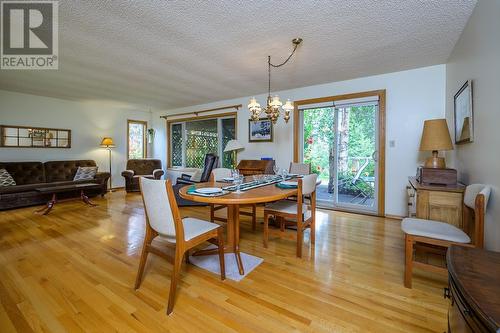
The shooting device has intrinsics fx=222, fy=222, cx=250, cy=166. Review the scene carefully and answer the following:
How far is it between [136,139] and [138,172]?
4.21ft

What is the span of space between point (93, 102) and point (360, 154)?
6074 millimetres

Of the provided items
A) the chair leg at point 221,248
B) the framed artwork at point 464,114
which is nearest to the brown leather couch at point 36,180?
the chair leg at point 221,248

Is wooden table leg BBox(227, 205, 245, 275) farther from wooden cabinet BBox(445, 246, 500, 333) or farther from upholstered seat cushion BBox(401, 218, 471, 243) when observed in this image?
wooden cabinet BBox(445, 246, 500, 333)

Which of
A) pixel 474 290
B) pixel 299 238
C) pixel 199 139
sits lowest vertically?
pixel 299 238

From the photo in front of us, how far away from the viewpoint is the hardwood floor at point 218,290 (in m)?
1.36

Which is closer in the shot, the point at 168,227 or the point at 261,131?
the point at 168,227

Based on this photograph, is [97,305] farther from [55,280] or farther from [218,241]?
[218,241]

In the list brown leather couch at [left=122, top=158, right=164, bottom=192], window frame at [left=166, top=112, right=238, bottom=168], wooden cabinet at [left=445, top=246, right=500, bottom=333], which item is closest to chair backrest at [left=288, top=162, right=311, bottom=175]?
window frame at [left=166, top=112, right=238, bottom=168]

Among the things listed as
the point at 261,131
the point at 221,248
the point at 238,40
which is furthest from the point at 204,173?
the point at 221,248

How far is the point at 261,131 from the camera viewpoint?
16.1 feet

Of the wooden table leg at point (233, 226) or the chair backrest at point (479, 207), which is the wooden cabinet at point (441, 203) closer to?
the chair backrest at point (479, 207)

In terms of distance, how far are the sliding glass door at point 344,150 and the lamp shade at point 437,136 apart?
4.23 feet

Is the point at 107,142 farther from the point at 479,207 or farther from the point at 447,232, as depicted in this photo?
the point at 479,207

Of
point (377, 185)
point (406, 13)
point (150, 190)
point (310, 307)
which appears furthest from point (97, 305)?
point (377, 185)
